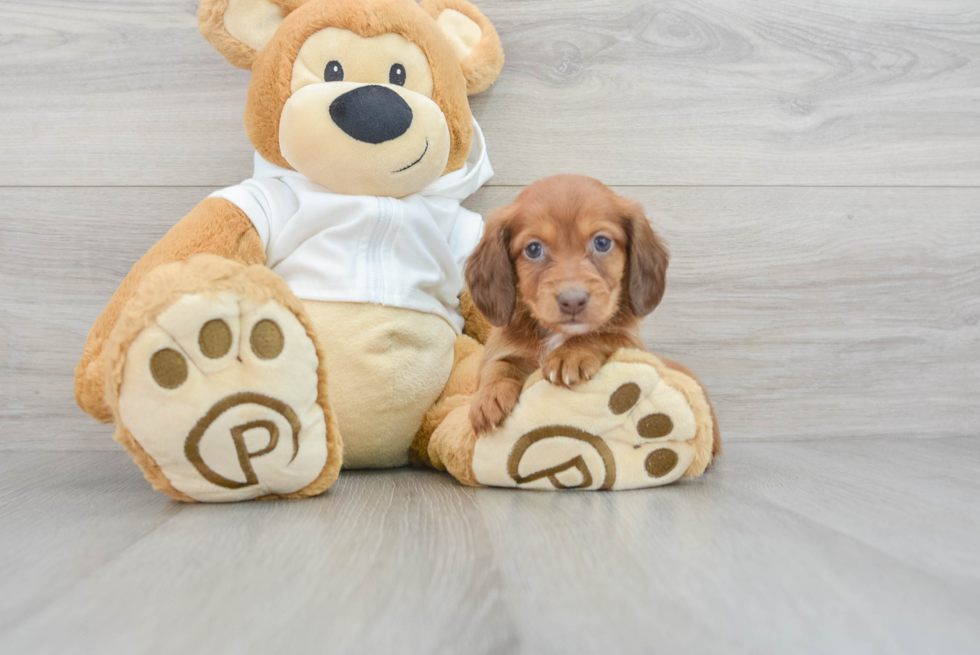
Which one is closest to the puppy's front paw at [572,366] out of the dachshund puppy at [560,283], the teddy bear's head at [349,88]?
the dachshund puppy at [560,283]

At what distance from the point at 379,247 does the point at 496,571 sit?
0.65 meters

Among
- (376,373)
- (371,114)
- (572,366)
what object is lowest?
(376,373)

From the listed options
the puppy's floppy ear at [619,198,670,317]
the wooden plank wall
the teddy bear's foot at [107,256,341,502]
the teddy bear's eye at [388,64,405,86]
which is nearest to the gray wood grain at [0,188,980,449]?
the wooden plank wall

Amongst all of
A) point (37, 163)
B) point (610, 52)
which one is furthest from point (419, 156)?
point (37, 163)

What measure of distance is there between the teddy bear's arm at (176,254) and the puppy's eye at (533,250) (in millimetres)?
453

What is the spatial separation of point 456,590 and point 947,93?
1.56 metres

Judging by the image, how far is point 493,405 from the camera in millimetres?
939

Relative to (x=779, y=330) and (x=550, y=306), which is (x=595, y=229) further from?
(x=779, y=330)

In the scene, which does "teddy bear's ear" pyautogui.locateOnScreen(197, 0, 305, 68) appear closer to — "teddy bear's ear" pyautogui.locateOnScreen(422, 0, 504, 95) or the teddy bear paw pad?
"teddy bear's ear" pyautogui.locateOnScreen(422, 0, 504, 95)

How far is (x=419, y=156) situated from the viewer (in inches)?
43.3

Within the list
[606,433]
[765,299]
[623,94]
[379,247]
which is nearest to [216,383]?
[379,247]

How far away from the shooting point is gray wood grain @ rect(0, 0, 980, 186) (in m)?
1.41

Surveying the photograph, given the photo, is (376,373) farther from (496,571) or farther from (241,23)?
(241,23)

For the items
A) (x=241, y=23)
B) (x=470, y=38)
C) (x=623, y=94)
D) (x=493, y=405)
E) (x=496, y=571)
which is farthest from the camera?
(x=623, y=94)
